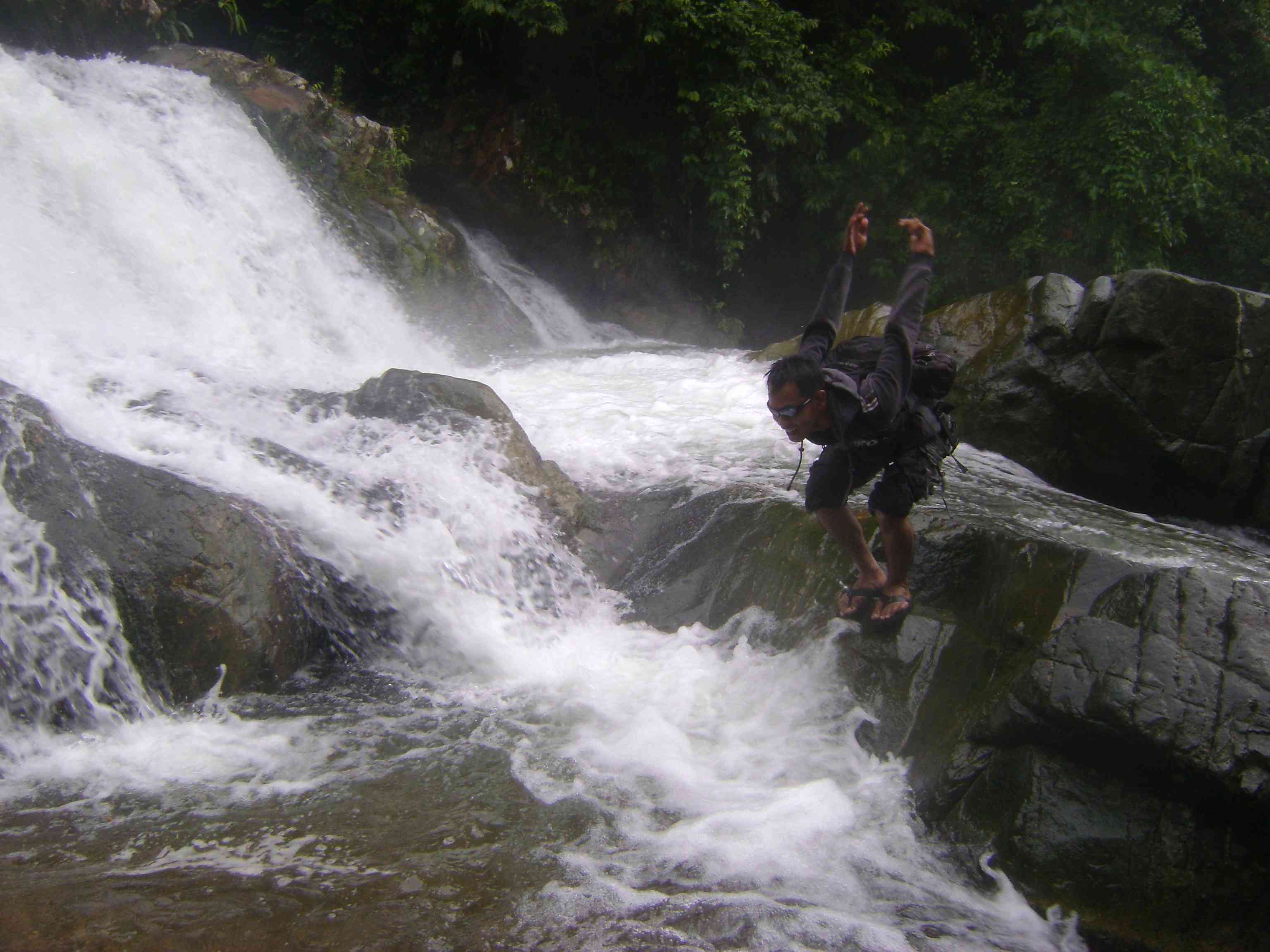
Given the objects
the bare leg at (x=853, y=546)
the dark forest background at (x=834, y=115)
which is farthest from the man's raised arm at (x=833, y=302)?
the dark forest background at (x=834, y=115)

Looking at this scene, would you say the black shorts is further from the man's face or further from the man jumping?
the man's face

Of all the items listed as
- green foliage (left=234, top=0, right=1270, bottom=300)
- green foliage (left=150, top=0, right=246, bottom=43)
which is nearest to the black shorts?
green foliage (left=234, top=0, right=1270, bottom=300)

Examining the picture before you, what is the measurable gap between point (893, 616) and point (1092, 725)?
1124 mm

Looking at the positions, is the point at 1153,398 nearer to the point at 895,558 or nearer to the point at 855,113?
the point at 895,558

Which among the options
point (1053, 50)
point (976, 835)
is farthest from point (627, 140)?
point (976, 835)

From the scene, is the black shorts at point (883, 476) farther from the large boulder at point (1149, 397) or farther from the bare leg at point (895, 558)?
the large boulder at point (1149, 397)

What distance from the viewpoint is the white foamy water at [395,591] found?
2.93 m

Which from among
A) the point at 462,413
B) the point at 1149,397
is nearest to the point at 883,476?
the point at 462,413

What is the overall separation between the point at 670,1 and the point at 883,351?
8552 mm

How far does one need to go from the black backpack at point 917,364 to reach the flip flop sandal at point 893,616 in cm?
93

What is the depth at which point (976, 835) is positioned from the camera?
3.13 meters

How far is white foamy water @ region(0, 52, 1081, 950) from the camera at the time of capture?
9.62 ft

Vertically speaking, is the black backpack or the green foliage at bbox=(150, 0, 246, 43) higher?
the green foliage at bbox=(150, 0, 246, 43)

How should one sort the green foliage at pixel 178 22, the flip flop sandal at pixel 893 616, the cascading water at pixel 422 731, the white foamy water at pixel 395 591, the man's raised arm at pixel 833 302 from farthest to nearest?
the green foliage at pixel 178 22, the flip flop sandal at pixel 893 616, the man's raised arm at pixel 833 302, the white foamy water at pixel 395 591, the cascading water at pixel 422 731
